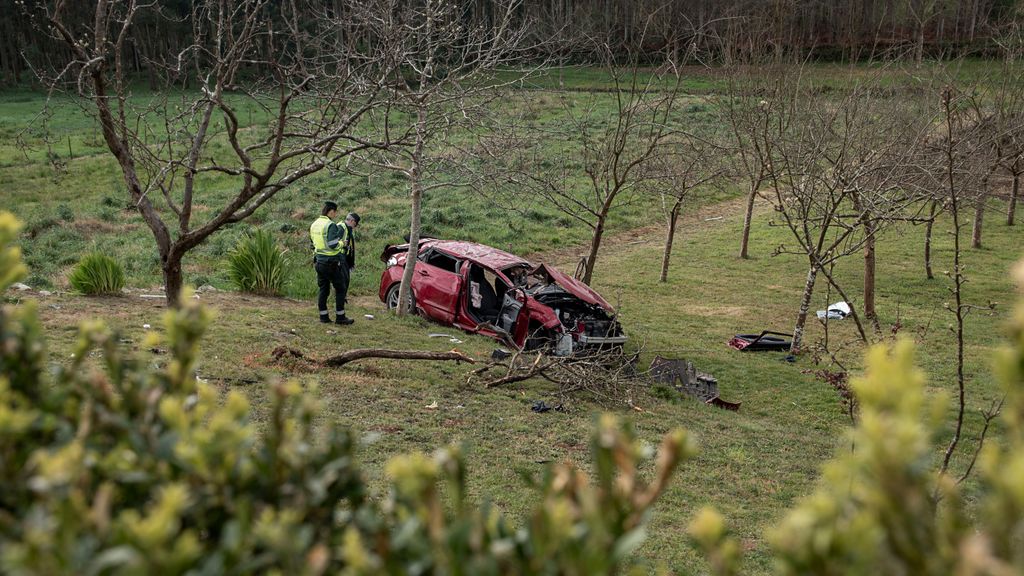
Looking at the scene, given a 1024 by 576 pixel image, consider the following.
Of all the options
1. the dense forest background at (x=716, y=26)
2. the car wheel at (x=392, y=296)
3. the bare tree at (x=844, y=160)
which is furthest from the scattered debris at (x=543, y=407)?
the car wheel at (x=392, y=296)

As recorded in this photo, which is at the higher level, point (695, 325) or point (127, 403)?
point (127, 403)

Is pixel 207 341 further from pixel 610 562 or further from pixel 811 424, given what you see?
pixel 610 562

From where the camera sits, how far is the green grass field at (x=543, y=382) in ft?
28.5

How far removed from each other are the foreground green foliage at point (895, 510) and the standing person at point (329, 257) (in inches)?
481

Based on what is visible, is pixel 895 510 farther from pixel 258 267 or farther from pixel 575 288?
pixel 258 267

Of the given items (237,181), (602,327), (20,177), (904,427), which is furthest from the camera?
(237,181)

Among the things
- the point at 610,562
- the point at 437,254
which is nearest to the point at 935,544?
the point at 610,562

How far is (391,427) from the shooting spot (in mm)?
8703

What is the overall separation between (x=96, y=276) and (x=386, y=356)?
17.2 feet

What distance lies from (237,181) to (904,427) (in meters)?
30.3

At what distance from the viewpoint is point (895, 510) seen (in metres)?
1.33

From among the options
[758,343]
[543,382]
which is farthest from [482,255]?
[758,343]

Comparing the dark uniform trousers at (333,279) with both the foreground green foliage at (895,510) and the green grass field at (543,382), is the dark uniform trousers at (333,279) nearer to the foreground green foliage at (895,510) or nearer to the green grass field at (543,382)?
the green grass field at (543,382)

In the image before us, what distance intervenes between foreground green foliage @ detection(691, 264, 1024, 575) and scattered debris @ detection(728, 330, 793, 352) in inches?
576
